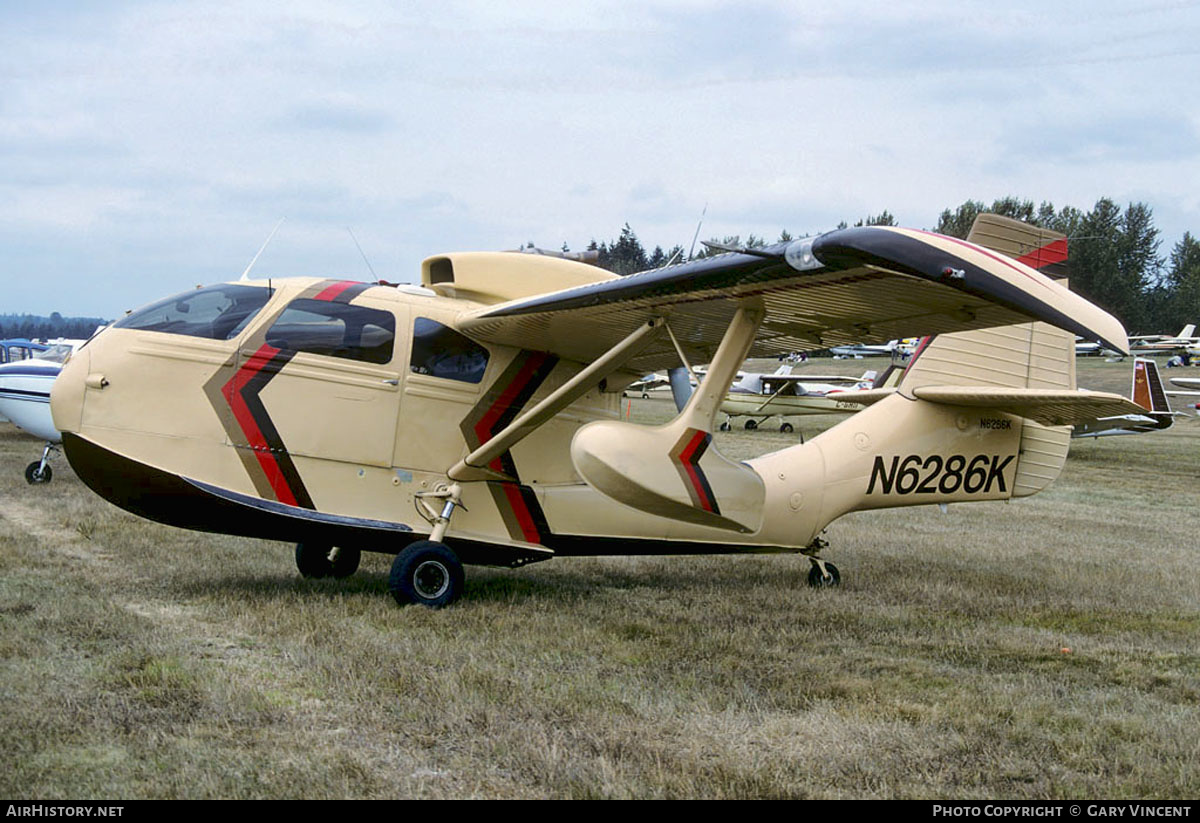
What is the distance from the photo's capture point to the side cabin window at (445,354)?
7.56 meters

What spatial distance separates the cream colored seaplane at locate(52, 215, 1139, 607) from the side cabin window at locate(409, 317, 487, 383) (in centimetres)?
1

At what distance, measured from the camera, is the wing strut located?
7.02m

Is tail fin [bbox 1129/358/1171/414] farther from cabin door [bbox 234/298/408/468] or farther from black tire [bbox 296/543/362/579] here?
cabin door [bbox 234/298/408/468]

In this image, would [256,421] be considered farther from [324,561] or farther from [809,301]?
[809,301]

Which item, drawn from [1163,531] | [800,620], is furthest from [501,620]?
[1163,531]

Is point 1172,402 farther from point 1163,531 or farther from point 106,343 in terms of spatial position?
point 106,343

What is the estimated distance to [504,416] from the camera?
7.89 m

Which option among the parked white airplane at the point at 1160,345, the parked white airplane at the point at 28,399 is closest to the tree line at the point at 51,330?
the parked white airplane at the point at 28,399

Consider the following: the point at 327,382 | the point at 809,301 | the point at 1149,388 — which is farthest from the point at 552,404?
the point at 1149,388

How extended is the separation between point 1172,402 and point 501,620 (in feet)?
160

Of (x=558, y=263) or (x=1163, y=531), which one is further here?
(x=1163, y=531)

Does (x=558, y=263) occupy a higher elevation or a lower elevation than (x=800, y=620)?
higher

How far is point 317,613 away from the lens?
6836 millimetres

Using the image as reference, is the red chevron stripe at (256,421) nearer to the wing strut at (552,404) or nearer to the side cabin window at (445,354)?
the side cabin window at (445,354)
